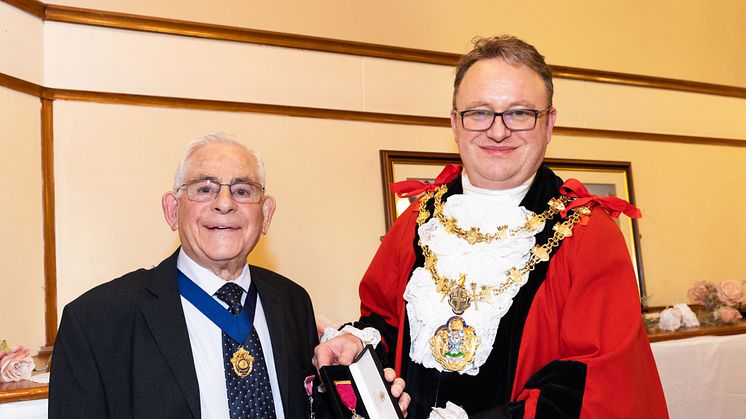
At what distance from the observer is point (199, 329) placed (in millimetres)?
2146

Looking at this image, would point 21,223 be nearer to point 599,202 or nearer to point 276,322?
point 276,322

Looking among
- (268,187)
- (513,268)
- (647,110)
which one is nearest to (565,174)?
(647,110)

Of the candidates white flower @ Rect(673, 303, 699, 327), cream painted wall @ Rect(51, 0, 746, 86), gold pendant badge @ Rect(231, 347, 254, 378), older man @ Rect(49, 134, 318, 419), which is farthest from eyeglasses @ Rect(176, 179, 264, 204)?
white flower @ Rect(673, 303, 699, 327)

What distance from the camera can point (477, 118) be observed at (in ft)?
7.25

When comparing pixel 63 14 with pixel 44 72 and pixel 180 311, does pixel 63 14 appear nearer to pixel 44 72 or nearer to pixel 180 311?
pixel 44 72

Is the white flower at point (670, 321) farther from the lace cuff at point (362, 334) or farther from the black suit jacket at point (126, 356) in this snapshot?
the black suit jacket at point (126, 356)

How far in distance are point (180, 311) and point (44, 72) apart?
151 cm

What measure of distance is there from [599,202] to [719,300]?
7.55 ft

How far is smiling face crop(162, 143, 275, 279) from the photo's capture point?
85.5 inches

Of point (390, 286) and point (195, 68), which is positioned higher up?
point (195, 68)

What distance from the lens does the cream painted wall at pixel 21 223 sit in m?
2.74

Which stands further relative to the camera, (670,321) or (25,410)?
(670,321)

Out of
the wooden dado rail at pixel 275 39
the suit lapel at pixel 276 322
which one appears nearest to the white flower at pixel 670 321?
the wooden dado rail at pixel 275 39

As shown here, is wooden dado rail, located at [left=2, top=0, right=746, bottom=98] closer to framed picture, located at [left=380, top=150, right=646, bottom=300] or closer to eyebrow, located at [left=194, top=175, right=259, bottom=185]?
framed picture, located at [left=380, top=150, right=646, bottom=300]
